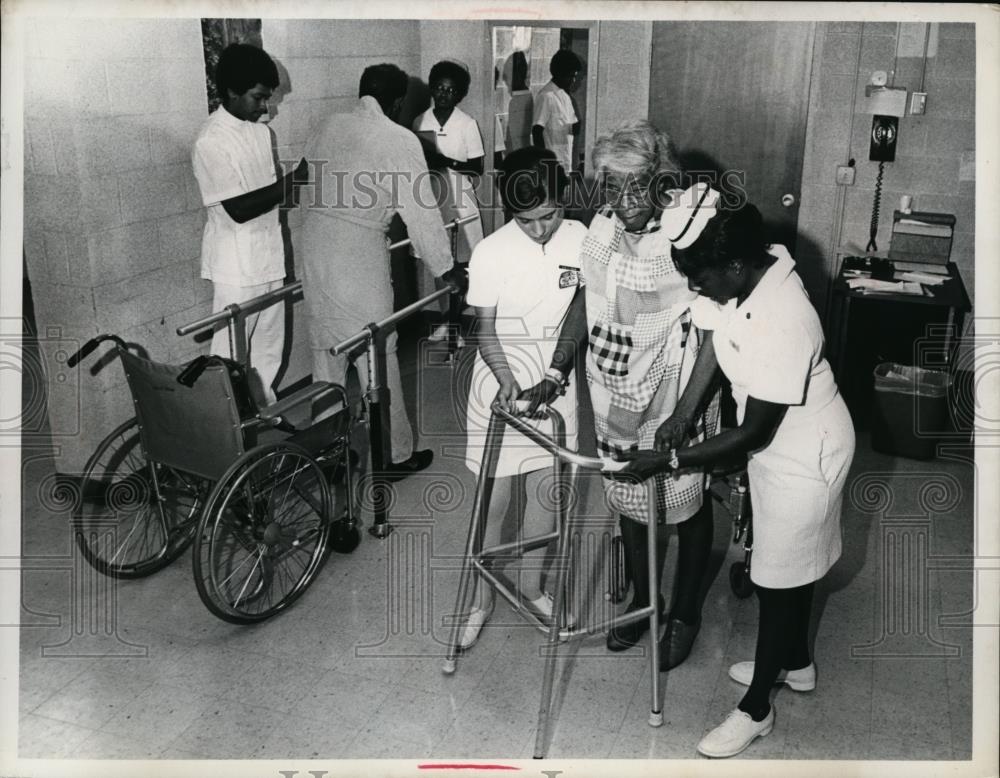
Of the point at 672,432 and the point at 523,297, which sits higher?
the point at 523,297

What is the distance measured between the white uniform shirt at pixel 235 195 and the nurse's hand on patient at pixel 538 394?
1683 millimetres

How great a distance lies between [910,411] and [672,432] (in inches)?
85.2

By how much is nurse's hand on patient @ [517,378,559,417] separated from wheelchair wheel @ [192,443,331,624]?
0.81m

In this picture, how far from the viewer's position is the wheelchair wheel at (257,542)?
2.99 metres

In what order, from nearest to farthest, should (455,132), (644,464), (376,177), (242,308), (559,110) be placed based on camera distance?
(644,464), (242,308), (376,177), (455,132), (559,110)

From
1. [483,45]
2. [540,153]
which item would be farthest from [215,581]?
[483,45]

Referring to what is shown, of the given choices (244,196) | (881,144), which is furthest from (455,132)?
(881,144)

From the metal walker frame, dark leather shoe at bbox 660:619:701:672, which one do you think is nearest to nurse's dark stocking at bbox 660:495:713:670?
dark leather shoe at bbox 660:619:701:672

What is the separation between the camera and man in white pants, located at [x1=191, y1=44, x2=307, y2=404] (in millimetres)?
3814

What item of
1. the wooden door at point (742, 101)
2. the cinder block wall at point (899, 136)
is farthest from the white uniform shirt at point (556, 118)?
the cinder block wall at point (899, 136)

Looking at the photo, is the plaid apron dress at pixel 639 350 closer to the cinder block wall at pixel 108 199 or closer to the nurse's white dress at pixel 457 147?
the cinder block wall at pixel 108 199

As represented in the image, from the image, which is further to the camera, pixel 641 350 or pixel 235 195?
pixel 235 195

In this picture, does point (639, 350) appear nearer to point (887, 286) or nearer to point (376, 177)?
point (376, 177)

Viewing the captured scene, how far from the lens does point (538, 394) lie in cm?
288
